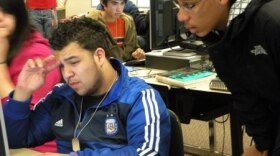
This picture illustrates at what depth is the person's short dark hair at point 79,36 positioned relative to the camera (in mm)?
1500

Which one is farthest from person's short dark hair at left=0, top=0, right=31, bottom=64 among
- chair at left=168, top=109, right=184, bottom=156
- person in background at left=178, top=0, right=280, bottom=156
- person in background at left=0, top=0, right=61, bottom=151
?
person in background at left=178, top=0, right=280, bottom=156

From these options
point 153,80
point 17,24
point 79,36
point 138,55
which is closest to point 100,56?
point 79,36

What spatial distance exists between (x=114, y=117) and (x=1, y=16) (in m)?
0.64

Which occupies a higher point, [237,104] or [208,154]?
[237,104]

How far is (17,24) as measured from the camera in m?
1.76

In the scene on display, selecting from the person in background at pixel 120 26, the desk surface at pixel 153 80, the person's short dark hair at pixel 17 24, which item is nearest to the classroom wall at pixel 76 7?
the person in background at pixel 120 26

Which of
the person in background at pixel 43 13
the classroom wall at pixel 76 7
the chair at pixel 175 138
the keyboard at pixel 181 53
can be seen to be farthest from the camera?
the classroom wall at pixel 76 7

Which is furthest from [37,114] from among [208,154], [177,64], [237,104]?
[208,154]

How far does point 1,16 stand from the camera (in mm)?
1697

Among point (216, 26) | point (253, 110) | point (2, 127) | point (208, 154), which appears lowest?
point (208, 154)

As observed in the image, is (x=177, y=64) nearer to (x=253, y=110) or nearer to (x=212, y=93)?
(x=212, y=93)

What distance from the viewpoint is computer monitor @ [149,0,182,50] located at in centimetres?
270

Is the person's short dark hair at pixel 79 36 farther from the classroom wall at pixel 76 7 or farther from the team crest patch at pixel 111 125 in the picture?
the classroom wall at pixel 76 7

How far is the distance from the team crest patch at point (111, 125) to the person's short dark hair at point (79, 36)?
0.25 metres
